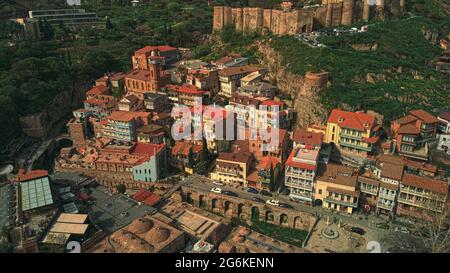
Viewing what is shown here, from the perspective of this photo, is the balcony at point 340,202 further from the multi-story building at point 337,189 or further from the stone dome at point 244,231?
the stone dome at point 244,231

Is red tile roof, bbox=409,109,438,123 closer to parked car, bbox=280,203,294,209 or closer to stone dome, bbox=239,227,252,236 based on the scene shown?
parked car, bbox=280,203,294,209

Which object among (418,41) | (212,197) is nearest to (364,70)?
(418,41)

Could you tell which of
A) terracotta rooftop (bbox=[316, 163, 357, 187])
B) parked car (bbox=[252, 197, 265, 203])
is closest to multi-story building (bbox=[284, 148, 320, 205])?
terracotta rooftop (bbox=[316, 163, 357, 187])

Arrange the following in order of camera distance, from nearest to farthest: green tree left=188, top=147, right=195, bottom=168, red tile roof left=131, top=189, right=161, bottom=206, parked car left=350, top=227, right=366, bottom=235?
parked car left=350, top=227, right=366, bottom=235 < red tile roof left=131, top=189, right=161, bottom=206 < green tree left=188, top=147, right=195, bottom=168

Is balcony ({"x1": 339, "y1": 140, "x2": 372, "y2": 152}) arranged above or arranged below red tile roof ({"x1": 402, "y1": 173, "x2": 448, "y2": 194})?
above

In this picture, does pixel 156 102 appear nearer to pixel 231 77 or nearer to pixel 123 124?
pixel 123 124

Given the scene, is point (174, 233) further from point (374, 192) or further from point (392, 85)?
point (392, 85)
